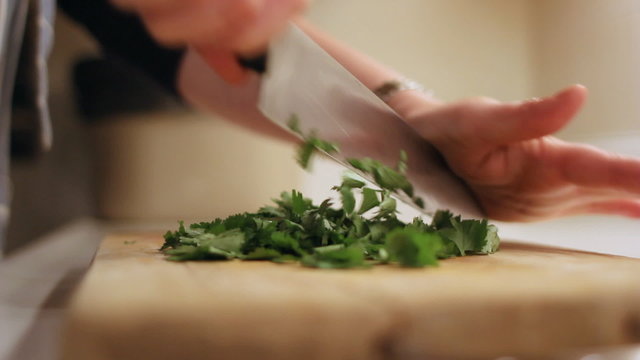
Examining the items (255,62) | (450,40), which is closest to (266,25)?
(255,62)

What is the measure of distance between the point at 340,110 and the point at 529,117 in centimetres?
26

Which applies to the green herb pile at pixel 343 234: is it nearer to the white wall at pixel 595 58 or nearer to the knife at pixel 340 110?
the knife at pixel 340 110

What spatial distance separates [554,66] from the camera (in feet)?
7.42

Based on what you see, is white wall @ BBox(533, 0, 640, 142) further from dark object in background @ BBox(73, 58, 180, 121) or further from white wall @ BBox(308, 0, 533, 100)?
dark object in background @ BBox(73, 58, 180, 121)

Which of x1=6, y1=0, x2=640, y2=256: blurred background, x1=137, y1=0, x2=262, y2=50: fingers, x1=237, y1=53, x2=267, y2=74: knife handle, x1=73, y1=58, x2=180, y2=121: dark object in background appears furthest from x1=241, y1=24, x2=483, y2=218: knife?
x1=73, y1=58, x2=180, y2=121: dark object in background

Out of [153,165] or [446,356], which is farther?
[153,165]

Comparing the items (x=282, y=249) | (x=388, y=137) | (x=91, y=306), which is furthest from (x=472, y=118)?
(x=91, y=306)

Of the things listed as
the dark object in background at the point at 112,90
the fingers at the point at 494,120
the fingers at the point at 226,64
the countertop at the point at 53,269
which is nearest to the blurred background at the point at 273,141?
the dark object in background at the point at 112,90

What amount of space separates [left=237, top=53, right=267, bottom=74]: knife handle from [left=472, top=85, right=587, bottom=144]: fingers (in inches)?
12.6

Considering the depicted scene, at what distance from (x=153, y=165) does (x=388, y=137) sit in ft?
5.17

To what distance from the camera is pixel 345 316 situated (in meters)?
0.44

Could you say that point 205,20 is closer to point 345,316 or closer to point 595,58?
point 345,316

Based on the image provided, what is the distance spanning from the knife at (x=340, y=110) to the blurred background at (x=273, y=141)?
46.9 inches

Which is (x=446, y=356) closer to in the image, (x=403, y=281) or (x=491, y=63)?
(x=403, y=281)
